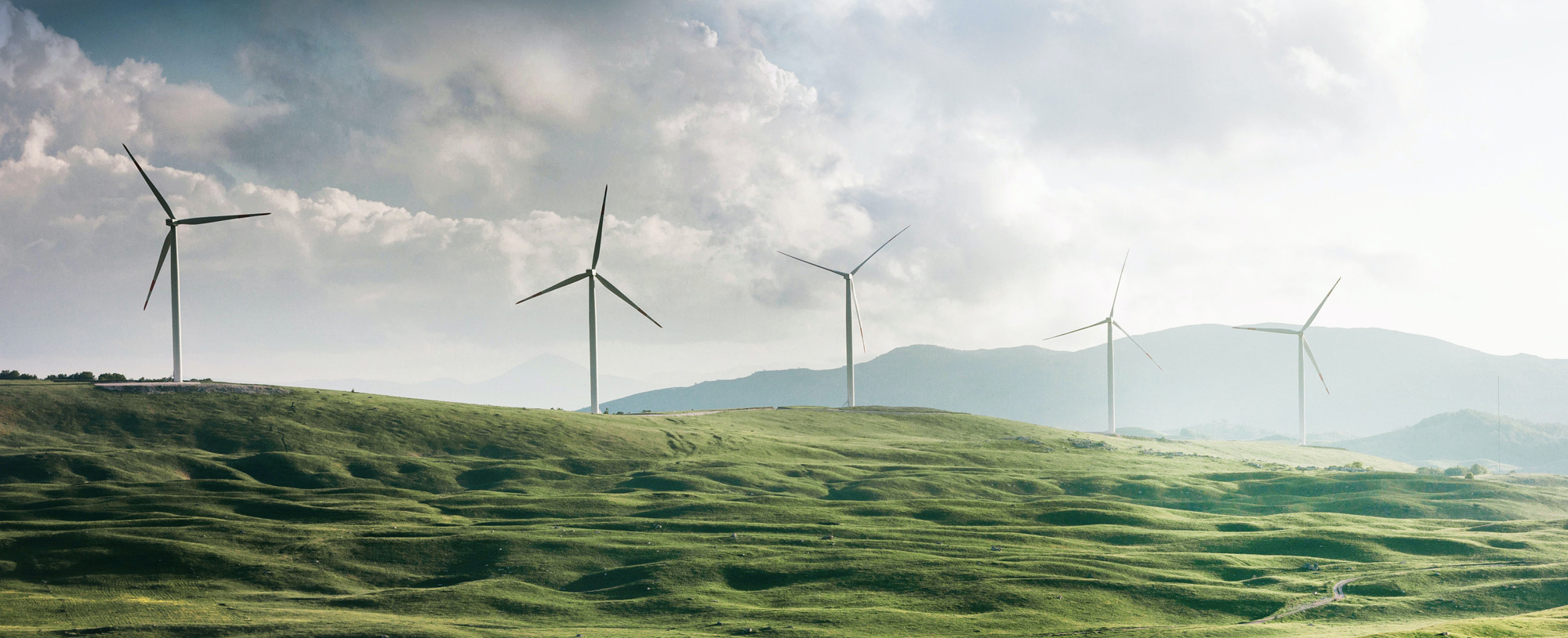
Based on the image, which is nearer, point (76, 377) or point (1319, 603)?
point (1319, 603)

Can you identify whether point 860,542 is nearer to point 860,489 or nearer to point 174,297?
point 860,489

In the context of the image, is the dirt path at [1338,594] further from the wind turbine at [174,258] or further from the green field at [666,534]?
the wind turbine at [174,258]

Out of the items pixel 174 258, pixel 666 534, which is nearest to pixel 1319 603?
pixel 666 534

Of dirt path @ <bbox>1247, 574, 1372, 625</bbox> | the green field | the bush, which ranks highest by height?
the bush

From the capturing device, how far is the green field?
6650 cm

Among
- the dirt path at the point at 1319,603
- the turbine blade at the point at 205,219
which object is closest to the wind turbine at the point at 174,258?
the turbine blade at the point at 205,219

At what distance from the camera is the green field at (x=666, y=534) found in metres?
66.5

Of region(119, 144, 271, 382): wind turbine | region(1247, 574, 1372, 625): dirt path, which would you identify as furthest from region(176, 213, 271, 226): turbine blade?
region(1247, 574, 1372, 625): dirt path

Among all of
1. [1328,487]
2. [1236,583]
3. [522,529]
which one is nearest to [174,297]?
[522,529]

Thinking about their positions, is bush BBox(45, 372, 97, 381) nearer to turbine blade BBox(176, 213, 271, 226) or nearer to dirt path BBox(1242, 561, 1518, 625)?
turbine blade BBox(176, 213, 271, 226)

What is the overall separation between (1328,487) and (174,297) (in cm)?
17164

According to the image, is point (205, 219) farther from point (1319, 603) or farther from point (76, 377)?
point (1319, 603)

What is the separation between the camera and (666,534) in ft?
306

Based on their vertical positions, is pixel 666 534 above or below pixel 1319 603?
above
